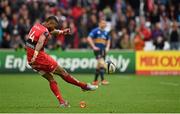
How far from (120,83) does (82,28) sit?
8.58 meters

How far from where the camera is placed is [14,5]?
32906 mm

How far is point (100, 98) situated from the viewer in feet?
59.7

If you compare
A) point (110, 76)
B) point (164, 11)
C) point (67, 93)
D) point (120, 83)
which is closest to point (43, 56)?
point (67, 93)

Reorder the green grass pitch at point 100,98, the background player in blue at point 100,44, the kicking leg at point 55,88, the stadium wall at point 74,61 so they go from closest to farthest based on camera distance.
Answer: the green grass pitch at point 100,98 < the kicking leg at point 55,88 < the background player in blue at point 100,44 < the stadium wall at point 74,61

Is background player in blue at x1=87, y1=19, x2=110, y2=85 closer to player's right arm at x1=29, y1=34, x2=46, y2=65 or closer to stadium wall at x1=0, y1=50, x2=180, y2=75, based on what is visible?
stadium wall at x1=0, y1=50, x2=180, y2=75

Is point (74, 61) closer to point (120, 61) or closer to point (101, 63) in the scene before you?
point (120, 61)

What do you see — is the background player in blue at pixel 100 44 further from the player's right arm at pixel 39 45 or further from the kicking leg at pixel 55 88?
the player's right arm at pixel 39 45

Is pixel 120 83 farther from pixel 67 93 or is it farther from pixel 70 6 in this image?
pixel 70 6

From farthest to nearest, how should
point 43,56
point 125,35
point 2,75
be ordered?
point 125,35
point 2,75
point 43,56

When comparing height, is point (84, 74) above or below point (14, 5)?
below

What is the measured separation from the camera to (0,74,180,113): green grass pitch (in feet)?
50.2

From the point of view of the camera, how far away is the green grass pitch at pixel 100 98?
50.2 ft

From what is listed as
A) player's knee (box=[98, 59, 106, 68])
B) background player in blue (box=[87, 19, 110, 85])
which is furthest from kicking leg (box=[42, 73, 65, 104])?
player's knee (box=[98, 59, 106, 68])

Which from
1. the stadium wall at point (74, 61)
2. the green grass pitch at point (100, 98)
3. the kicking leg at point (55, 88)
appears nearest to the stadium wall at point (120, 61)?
the stadium wall at point (74, 61)
